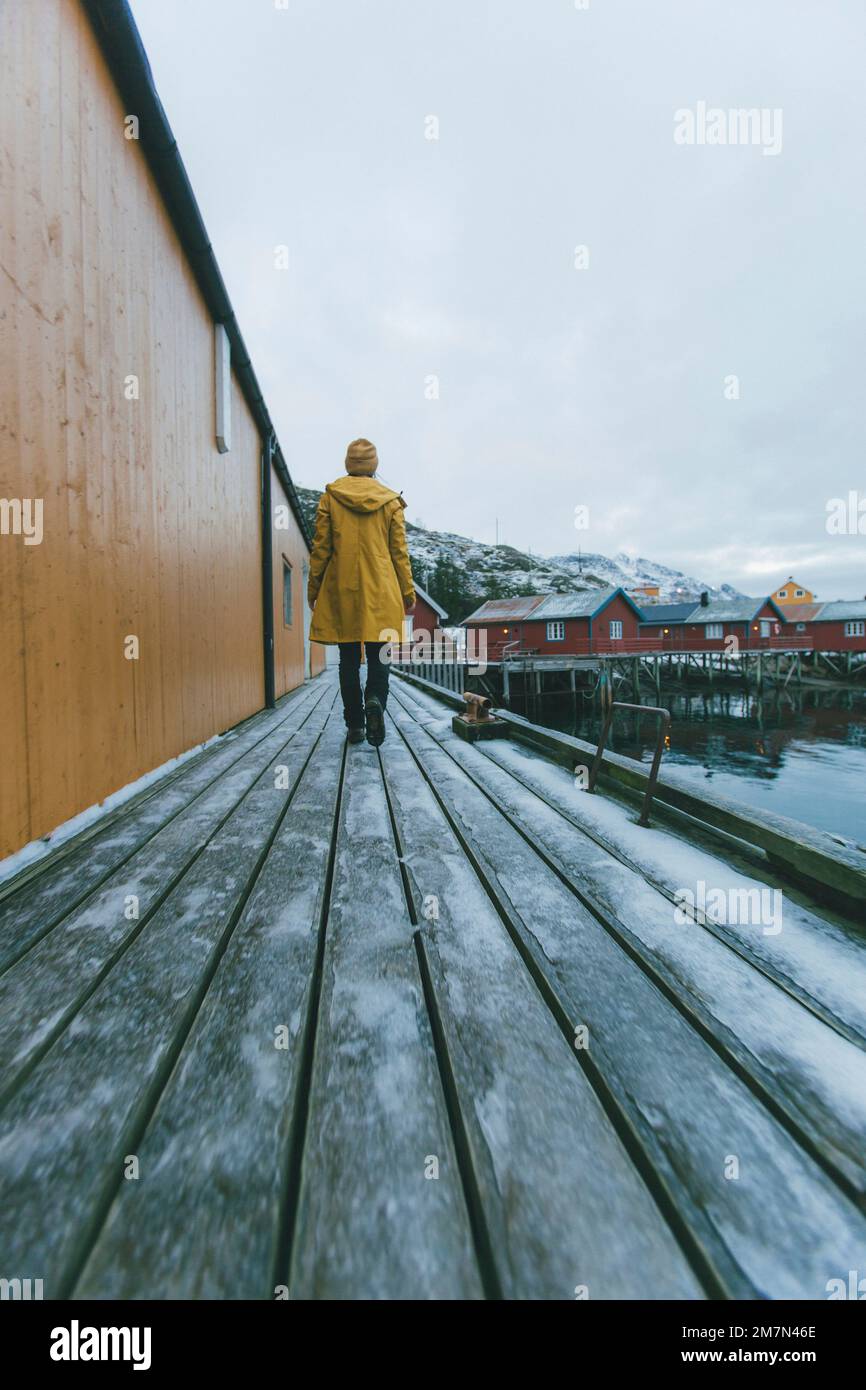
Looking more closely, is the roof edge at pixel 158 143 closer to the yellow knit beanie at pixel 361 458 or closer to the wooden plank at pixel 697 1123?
the yellow knit beanie at pixel 361 458

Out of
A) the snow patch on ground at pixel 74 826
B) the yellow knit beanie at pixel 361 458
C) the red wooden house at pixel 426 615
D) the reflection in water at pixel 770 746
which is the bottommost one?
the reflection in water at pixel 770 746

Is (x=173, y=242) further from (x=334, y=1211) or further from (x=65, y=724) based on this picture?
(x=334, y=1211)

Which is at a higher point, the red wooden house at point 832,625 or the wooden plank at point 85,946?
the red wooden house at point 832,625

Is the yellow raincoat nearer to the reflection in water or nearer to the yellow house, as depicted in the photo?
the reflection in water

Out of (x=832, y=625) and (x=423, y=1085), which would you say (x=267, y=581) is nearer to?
(x=423, y=1085)

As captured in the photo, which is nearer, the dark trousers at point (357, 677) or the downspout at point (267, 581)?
the dark trousers at point (357, 677)

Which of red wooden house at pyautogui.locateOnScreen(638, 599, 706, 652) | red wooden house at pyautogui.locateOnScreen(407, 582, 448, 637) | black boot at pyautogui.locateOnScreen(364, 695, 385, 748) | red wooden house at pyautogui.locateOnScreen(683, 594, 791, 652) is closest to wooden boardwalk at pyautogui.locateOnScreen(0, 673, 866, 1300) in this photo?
black boot at pyautogui.locateOnScreen(364, 695, 385, 748)

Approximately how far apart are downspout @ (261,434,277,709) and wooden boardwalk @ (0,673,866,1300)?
4.47 meters

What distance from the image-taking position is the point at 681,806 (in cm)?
203

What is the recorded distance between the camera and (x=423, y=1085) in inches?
34.4

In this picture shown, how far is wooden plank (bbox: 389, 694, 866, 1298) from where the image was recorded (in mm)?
636

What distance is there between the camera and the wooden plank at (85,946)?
988mm

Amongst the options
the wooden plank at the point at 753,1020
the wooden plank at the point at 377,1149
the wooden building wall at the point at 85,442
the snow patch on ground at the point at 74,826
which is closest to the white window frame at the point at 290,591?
the wooden building wall at the point at 85,442

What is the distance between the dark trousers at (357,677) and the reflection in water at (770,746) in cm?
229
